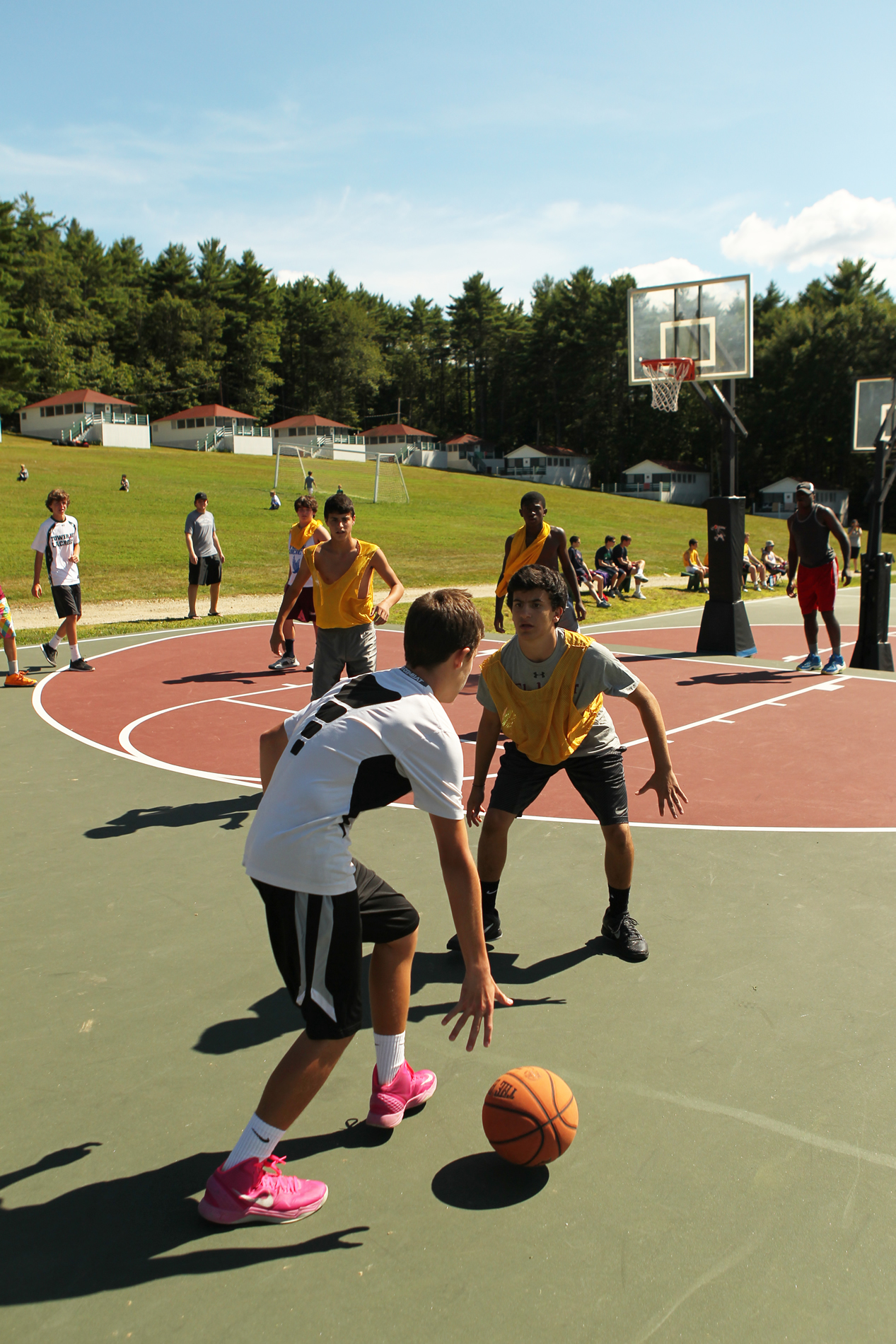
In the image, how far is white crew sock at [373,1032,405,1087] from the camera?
323cm

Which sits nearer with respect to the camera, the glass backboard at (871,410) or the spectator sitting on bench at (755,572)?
the glass backboard at (871,410)

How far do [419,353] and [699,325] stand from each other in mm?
99996

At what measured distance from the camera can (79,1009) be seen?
13.1ft

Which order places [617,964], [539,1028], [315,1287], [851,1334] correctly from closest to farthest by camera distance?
1. [851,1334]
2. [315,1287]
3. [539,1028]
4. [617,964]

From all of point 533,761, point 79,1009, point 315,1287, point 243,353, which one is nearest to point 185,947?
point 79,1009

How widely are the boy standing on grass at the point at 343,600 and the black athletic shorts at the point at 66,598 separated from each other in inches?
250

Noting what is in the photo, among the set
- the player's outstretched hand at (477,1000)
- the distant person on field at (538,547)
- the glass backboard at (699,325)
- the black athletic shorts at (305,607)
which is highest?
the glass backboard at (699,325)

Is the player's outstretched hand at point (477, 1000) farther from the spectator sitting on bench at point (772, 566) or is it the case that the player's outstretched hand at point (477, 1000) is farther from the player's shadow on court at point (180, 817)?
the spectator sitting on bench at point (772, 566)

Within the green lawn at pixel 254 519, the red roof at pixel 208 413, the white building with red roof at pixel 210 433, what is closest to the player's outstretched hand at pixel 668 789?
the green lawn at pixel 254 519

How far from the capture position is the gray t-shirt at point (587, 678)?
4.25m

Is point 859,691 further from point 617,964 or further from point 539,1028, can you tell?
point 539,1028

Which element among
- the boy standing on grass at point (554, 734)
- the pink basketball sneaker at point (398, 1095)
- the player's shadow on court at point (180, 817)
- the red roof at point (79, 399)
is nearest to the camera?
the pink basketball sneaker at point (398, 1095)

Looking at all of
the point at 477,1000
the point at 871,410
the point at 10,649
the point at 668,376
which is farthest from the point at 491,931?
the point at 871,410

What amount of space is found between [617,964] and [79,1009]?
236 centimetres
